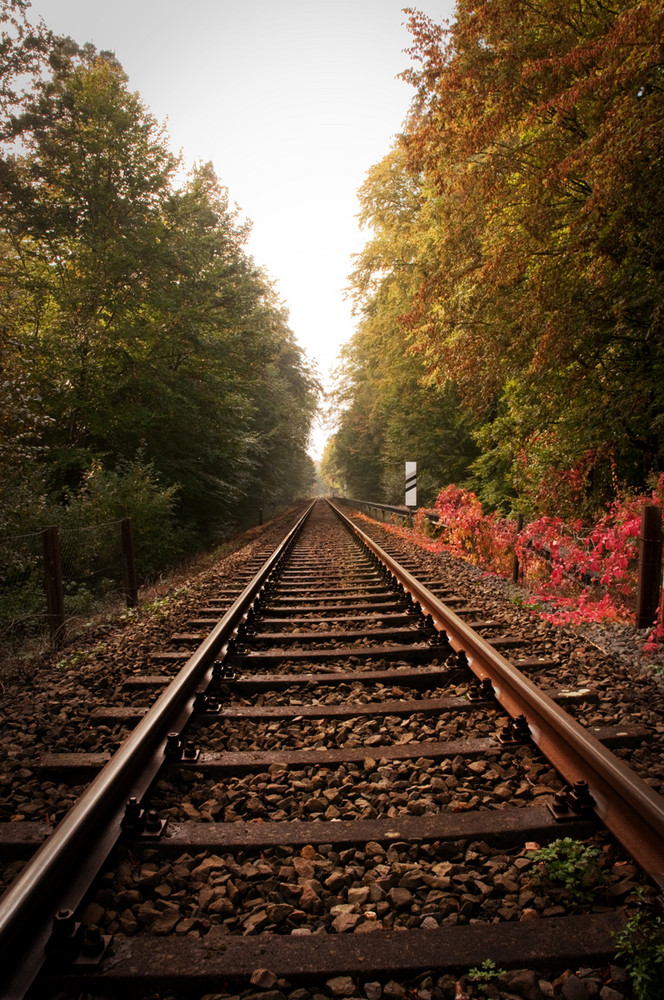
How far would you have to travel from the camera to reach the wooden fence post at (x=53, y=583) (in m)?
5.41

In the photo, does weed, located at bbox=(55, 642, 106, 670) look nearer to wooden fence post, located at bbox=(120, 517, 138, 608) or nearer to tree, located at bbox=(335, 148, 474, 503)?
wooden fence post, located at bbox=(120, 517, 138, 608)

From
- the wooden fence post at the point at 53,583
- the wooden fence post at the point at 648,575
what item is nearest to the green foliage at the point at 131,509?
the wooden fence post at the point at 53,583

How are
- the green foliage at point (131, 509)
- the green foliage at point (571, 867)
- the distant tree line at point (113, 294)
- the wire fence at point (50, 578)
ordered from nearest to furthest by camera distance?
1. the green foliage at point (571, 867)
2. the wire fence at point (50, 578)
3. the green foliage at point (131, 509)
4. the distant tree line at point (113, 294)

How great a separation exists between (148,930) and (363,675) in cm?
219

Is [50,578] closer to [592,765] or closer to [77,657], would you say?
[77,657]

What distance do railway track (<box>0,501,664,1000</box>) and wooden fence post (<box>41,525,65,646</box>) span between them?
2.34m

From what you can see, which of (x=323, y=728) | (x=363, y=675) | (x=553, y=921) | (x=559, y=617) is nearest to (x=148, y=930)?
(x=553, y=921)

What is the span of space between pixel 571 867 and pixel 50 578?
521 cm

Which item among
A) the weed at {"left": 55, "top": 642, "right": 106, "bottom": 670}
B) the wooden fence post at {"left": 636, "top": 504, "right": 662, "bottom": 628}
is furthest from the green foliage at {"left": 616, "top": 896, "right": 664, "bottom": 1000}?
the weed at {"left": 55, "top": 642, "right": 106, "bottom": 670}

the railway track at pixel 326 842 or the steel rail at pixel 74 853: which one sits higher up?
the steel rail at pixel 74 853

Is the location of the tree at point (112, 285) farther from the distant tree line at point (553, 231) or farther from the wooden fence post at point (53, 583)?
the distant tree line at point (553, 231)

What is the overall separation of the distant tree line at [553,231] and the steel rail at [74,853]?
5.99 m

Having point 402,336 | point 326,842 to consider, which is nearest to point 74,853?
point 326,842

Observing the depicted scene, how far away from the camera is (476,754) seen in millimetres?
2672
